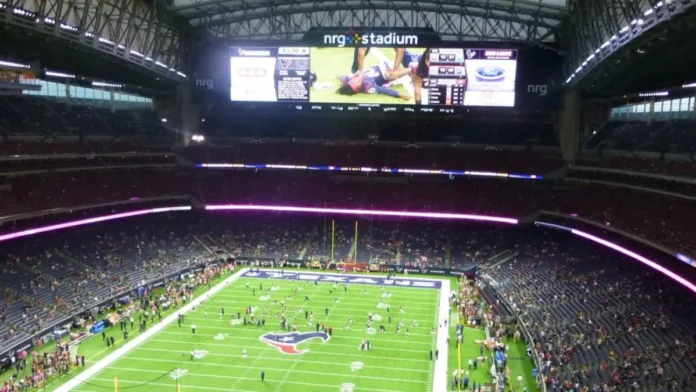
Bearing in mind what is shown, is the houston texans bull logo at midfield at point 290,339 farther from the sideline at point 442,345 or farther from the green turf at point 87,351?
the green turf at point 87,351

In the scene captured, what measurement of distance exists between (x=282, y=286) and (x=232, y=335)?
36.0 ft

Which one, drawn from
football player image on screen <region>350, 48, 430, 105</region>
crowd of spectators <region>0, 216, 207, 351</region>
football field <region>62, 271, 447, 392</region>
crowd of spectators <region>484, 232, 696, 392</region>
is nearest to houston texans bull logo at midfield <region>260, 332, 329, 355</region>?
football field <region>62, 271, 447, 392</region>

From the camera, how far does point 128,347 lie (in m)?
32.1

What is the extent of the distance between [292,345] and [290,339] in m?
0.90

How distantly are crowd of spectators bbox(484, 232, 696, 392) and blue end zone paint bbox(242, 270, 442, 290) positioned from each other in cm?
525

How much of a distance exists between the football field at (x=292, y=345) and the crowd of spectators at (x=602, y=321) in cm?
573

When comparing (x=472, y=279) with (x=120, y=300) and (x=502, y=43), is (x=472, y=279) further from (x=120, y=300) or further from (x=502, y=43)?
(x=120, y=300)

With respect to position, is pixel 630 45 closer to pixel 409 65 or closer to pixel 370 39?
pixel 409 65

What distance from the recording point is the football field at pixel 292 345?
27.8 m

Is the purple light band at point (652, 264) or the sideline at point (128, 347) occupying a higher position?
the purple light band at point (652, 264)

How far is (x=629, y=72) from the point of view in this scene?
37250 millimetres

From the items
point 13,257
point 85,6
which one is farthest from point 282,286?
point 85,6

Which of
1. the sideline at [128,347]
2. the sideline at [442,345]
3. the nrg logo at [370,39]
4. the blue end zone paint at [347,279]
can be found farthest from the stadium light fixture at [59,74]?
the sideline at [442,345]

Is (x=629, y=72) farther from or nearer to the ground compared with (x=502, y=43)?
nearer to the ground
